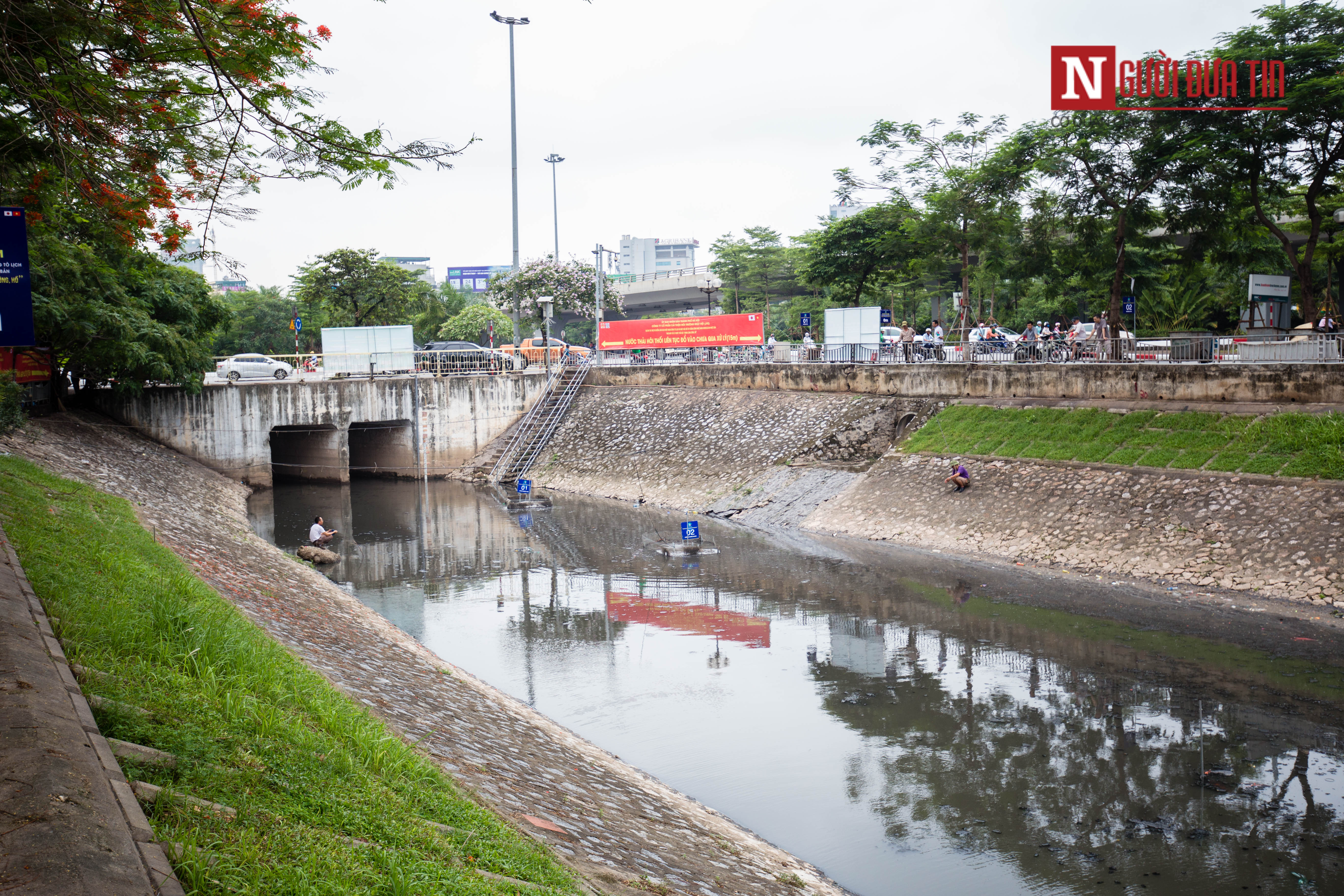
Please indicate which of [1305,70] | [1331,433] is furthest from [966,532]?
[1305,70]

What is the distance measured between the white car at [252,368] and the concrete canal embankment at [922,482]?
12510 millimetres

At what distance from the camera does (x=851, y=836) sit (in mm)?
10195

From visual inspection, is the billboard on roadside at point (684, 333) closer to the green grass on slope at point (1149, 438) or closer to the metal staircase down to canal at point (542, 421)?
the metal staircase down to canal at point (542, 421)

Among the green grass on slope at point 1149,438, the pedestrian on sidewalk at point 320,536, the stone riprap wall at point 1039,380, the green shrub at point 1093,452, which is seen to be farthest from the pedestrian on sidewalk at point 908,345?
the pedestrian on sidewalk at point 320,536

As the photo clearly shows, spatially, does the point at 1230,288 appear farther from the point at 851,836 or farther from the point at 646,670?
the point at 851,836

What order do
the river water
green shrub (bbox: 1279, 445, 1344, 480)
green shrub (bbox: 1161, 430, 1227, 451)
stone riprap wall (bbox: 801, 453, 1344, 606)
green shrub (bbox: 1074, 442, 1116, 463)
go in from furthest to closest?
green shrub (bbox: 1074, 442, 1116, 463)
green shrub (bbox: 1161, 430, 1227, 451)
green shrub (bbox: 1279, 445, 1344, 480)
stone riprap wall (bbox: 801, 453, 1344, 606)
the river water

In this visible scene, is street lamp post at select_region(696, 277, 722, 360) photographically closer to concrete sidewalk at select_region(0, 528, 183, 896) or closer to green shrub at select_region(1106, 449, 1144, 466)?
green shrub at select_region(1106, 449, 1144, 466)

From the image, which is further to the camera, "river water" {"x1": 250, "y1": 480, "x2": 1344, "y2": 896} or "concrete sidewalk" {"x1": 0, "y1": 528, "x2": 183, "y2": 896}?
"river water" {"x1": 250, "y1": 480, "x2": 1344, "y2": 896}

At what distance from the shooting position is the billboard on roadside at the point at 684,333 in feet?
135

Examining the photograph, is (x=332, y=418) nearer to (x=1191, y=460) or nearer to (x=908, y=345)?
(x=908, y=345)

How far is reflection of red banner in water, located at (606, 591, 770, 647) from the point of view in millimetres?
17891

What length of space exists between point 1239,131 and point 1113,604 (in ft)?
53.8

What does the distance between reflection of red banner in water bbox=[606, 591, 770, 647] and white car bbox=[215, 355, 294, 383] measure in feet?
89.6

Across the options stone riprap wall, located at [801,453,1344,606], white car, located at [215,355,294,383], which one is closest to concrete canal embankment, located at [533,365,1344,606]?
stone riprap wall, located at [801,453,1344,606]
